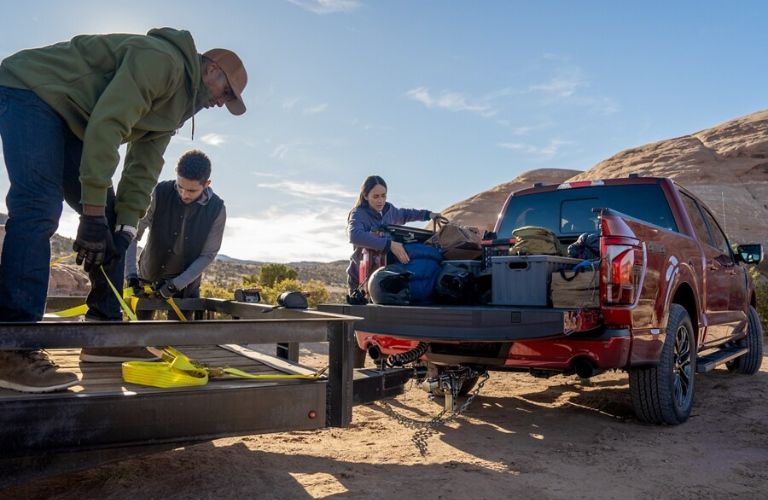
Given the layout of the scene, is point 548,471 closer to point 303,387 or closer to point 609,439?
point 609,439

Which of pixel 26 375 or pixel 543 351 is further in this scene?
pixel 543 351

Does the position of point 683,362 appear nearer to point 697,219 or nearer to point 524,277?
point 524,277

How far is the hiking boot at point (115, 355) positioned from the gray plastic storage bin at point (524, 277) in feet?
7.70

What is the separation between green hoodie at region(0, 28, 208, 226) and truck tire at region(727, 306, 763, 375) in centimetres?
677

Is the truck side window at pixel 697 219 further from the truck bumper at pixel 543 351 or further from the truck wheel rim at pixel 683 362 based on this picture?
the truck bumper at pixel 543 351

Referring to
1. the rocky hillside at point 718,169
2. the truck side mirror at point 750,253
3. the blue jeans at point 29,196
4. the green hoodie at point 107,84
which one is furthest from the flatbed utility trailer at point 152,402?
the rocky hillside at point 718,169

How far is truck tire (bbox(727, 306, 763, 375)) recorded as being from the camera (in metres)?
7.14

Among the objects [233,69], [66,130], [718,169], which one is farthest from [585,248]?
[718,169]

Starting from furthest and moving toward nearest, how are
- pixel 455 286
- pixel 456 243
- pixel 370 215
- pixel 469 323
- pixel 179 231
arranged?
pixel 370 215 → pixel 456 243 → pixel 179 231 → pixel 455 286 → pixel 469 323

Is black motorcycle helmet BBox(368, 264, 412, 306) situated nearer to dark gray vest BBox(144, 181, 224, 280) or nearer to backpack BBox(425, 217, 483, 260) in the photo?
backpack BBox(425, 217, 483, 260)

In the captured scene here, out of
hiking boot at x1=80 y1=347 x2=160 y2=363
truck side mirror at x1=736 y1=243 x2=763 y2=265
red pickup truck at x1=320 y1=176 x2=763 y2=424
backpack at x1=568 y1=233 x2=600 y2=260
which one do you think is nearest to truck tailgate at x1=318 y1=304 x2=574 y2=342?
red pickup truck at x1=320 y1=176 x2=763 y2=424

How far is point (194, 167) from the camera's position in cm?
468

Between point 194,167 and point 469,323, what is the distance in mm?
2362

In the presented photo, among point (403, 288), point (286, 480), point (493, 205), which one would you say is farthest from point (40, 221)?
point (493, 205)
